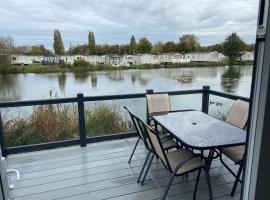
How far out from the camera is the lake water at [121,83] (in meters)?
→ 3.46

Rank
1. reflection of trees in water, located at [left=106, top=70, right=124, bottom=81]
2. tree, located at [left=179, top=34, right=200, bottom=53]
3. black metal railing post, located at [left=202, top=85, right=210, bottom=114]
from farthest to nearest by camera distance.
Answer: black metal railing post, located at [left=202, top=85, right=210, bottom=114] < reflection of trees in water, located at [left=106, top=70, right=124, bottom=81] < tree, located at [left=179, top=34, right=200, bottom=53]

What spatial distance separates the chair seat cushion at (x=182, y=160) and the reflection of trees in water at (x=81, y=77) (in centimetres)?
207

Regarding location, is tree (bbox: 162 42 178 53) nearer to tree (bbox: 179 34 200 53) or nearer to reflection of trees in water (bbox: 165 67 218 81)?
tree (bbox: 179 34 200 53)

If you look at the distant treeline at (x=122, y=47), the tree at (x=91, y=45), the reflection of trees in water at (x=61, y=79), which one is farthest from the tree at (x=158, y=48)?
the reflection of trees in water at (x=61, y=79)

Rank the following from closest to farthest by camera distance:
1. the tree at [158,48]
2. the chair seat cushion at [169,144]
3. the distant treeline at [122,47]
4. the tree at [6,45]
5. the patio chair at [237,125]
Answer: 1. the patio chair at [237,125]
2. the chair seat cushion at [169,144]
3. the tree at [6,45]
4. the distant treeline at [122,47]
5. the tree at [158,48]

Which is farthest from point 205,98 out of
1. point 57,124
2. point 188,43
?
point 57,124

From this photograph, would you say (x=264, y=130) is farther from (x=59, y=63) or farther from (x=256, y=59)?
(x=59, y=63)

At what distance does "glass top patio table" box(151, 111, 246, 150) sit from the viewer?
226cm

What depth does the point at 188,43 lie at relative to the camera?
4082 millimetres

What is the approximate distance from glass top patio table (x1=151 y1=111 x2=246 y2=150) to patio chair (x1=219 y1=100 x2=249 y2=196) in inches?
9.5

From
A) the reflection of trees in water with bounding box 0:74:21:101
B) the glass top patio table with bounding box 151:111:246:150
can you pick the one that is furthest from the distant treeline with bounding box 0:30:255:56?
the glass top patio table with bounding box 151:111:246:150

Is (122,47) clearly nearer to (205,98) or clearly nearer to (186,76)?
(186,76)

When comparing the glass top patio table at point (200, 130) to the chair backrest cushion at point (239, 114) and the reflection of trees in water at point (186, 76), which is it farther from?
the reflection of trees in water at point (186, 76)

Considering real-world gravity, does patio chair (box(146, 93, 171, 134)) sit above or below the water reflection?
below
